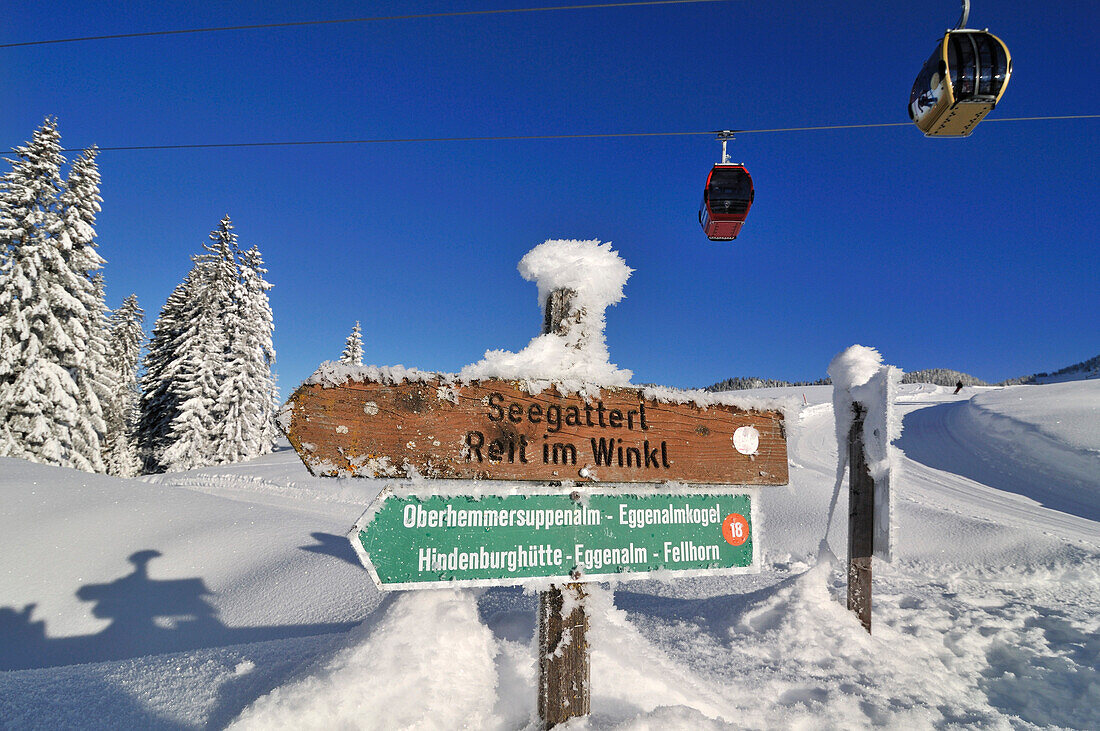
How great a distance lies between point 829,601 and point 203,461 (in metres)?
26.1

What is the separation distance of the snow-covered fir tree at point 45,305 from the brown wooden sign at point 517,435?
65.3ft

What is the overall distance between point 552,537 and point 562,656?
20.5 inches

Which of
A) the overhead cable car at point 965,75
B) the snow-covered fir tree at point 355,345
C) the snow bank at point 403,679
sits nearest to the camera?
the snow bank at point 403,679

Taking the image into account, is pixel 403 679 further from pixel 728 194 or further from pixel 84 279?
pixel 84 279

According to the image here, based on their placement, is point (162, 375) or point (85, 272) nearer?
point (85, 272)

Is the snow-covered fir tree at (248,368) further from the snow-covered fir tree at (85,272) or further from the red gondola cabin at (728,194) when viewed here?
the red gondola cabin at (728,194)

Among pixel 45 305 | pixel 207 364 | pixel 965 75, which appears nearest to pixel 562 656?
pixel 965 75

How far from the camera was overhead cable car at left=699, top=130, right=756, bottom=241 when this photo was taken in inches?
233

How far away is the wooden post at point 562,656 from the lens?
2012 mm

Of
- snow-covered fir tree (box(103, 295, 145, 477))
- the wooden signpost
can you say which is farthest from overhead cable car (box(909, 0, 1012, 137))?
snow-covered fir tree (box(103, 295, 145, 477))

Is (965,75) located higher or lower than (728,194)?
higher

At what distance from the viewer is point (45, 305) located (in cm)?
1589

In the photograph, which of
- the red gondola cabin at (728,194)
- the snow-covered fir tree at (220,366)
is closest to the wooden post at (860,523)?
the red gondola cabin at (728,194)

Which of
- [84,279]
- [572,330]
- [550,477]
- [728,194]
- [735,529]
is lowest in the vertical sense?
[735,529]
